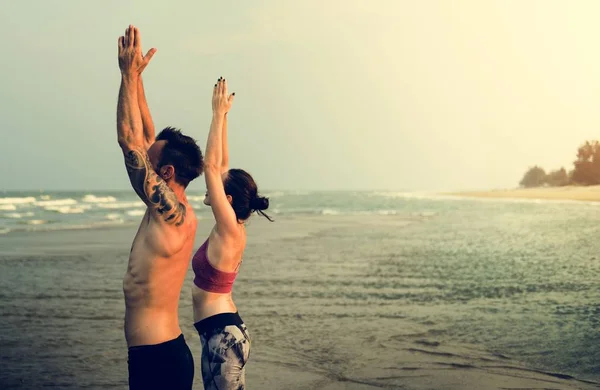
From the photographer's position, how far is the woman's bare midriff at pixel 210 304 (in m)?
4.12

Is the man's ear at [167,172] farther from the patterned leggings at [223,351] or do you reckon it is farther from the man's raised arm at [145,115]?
the patterned leggings at [223,351]

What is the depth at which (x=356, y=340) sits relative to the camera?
26.9 feet

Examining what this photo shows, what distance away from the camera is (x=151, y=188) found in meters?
3.49

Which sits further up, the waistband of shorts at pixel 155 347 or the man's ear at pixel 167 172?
the man's ear at pixel 167 172

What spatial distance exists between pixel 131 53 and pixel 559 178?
101544mm

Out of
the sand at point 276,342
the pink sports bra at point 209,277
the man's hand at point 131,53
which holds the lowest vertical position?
the sand at point 276,342

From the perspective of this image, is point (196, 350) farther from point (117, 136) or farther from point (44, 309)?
point (117, 136)

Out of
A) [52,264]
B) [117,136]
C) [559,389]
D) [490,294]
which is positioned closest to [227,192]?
[117,136]

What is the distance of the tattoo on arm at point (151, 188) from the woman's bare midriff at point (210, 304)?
2.47 ft

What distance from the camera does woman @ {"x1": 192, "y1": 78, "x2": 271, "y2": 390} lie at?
4.04m

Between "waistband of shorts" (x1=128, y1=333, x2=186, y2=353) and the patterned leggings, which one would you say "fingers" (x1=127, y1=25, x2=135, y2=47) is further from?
the patterned leggings

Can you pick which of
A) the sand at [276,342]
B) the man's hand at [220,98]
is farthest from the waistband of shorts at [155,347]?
the sand at [276,342]

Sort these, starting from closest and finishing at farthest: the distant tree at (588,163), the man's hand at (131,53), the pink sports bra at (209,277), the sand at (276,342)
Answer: the man's hand at (131,53) < the pink sports bra at (209,277) < the sand at (276,342) < the distant tree at (588,163)

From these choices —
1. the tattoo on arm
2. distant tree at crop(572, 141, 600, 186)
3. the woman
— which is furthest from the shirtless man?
distant tree at crop(572, 141, 600, 186)
